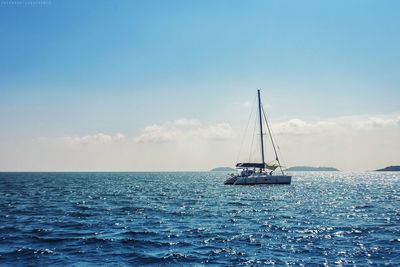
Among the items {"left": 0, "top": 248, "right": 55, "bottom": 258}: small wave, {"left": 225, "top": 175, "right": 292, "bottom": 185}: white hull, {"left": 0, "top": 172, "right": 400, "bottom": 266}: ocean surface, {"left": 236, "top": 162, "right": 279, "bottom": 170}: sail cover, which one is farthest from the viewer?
{"left": 236, "top": 162, "right": 279, "bottom": 170}: sail cover

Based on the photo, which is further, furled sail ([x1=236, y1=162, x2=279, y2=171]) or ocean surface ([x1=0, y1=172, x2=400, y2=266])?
furled sail ([x1=236, y1=162, x2=279, y2=171])

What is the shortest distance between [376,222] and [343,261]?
1597 cm

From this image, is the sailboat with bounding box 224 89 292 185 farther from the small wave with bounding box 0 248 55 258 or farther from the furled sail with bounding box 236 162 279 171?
the small wave with bounding box 0 248 55 258

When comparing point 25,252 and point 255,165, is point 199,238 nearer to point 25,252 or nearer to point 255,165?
point 25,252

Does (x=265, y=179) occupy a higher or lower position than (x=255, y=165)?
lower

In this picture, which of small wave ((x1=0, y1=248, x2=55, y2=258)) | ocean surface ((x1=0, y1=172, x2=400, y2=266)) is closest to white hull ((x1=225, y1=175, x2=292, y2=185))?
ocean surface ((x1=0, y1=172, x2=400, y2=266))

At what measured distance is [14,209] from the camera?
44.7 metres

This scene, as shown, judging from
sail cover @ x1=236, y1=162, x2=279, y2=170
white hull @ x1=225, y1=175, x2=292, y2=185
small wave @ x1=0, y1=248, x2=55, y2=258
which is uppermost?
sail cover @ x1=236, y1=162, x2=279, y2=170

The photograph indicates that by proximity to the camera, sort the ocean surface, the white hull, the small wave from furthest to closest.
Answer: the white hull → the small wave → the ocean surface

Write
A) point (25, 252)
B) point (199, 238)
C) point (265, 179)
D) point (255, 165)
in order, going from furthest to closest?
point (255, 165) → point (265, 179) → point (199, 238) → point (25, 252)

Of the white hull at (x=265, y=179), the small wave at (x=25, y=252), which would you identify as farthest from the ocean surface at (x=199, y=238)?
the white hull at (x=265, y=179)

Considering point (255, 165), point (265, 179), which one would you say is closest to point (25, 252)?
point (265, 179)

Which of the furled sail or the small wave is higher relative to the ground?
the furled sail

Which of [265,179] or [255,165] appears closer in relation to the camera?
[265,179]
